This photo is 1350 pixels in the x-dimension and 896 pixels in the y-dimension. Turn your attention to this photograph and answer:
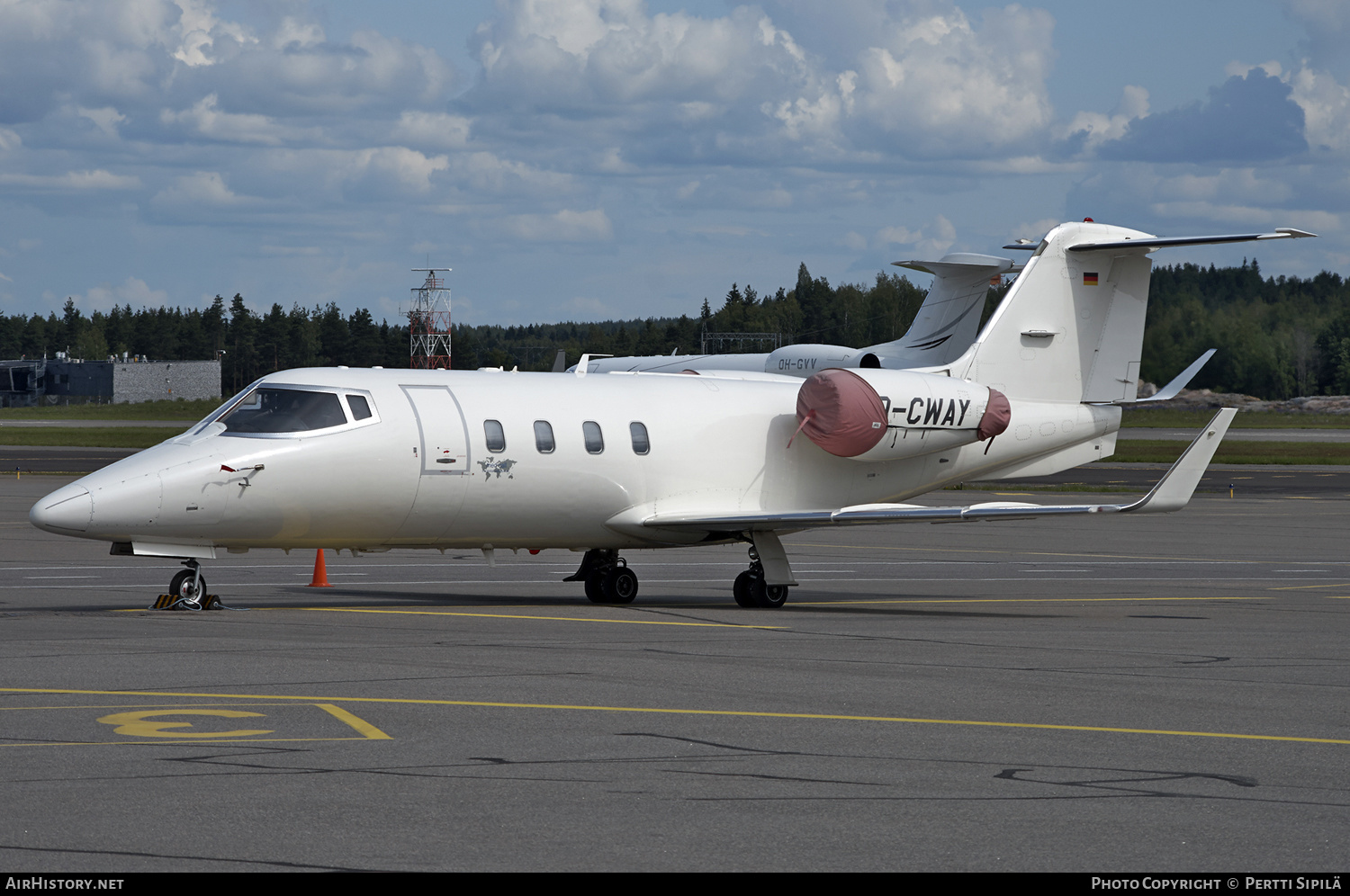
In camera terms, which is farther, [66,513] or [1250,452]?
[1250,452]

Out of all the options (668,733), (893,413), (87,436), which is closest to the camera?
(668,733)

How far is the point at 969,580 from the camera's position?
87.9 feet

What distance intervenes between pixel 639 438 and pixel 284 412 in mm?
5063

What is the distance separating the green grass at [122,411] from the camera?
4990 inches

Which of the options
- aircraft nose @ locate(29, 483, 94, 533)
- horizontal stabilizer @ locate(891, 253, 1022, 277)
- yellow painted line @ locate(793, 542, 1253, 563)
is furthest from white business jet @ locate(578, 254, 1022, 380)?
aircraft nose @ locate(29, 483, 94, 533)

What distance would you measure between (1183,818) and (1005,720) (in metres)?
3.34

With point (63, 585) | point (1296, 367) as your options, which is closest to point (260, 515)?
point (63, 585)

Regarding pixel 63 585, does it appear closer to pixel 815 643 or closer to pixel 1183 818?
pixel 815 643

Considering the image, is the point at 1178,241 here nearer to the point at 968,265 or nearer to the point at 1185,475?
the point at 1185,475

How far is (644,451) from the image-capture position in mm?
21516

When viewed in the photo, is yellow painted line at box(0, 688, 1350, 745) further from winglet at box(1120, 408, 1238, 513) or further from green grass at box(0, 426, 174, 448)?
green grass at box(0, 426, 174, 448)

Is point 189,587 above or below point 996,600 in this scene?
above

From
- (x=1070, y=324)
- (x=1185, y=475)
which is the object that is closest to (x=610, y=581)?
(x=1185, y=475)

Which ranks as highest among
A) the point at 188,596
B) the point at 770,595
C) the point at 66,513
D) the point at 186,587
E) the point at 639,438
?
the point at 639,438
